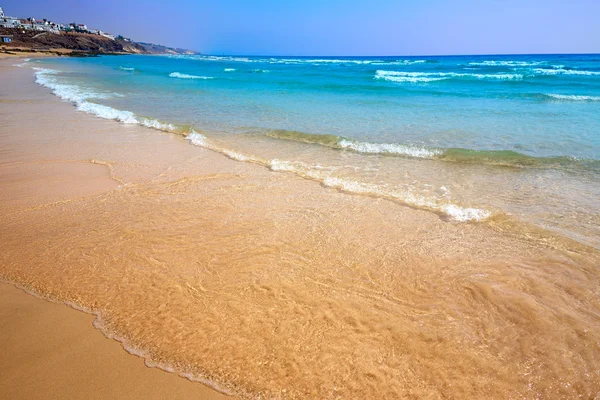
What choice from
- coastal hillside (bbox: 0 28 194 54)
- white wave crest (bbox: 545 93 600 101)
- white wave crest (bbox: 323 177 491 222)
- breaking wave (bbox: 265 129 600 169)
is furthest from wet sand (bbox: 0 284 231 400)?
coastal hillside (bbox: 0 28 194 54)

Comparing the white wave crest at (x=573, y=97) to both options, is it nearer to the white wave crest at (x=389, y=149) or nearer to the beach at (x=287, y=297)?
the white wave crest at (x=389, y=149)

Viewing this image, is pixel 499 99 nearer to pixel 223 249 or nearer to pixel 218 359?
pixel 223 249

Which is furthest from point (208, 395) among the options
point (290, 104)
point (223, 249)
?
point (290, 104)

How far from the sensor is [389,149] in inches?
323

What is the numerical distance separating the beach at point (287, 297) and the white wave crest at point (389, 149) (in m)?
2.88

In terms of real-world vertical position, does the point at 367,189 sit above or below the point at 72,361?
above

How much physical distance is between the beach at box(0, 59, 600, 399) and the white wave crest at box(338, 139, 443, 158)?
288cm

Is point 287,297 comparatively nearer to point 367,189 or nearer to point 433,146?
point 367,189

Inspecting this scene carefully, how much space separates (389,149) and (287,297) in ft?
19.3

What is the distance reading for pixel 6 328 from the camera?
2.83m

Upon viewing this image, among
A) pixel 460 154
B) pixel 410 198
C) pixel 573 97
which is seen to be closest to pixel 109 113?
pixel 410 198

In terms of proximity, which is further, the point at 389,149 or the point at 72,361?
the point at 389,149

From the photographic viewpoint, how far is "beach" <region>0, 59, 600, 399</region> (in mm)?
2422

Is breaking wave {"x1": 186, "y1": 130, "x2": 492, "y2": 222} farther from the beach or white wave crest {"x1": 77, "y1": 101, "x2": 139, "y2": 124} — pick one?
white wave crest {"x1": 77, "y1": 101, "x2": 139, "y2": 124}
